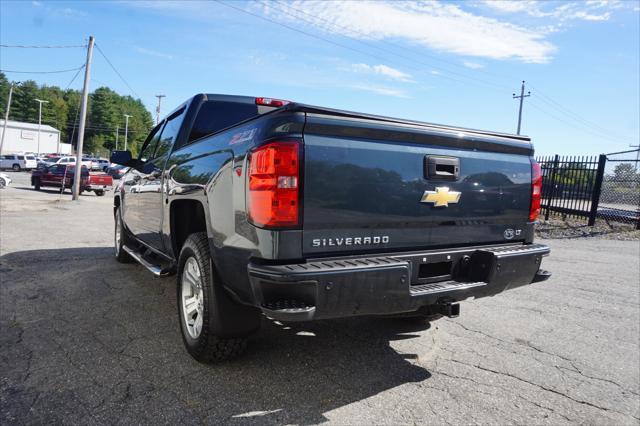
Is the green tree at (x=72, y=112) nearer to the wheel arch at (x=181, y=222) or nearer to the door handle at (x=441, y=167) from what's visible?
the wheel arch at (x=181, y=222)

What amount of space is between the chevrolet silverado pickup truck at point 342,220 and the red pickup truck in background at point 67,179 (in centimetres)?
2209

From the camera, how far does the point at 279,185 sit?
7.55ft

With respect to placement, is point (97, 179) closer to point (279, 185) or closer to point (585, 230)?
point (585, 230)

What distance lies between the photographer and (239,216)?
8.28ft

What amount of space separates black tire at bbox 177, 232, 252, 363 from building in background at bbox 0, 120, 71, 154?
287ft

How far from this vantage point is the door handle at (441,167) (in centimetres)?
279

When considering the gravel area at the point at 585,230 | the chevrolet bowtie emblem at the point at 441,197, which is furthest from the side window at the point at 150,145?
the gravel area at the point at 585,230

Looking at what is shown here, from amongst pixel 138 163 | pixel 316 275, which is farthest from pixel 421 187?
pixel 138 163

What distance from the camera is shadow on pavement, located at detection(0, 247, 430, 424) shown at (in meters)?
2.54

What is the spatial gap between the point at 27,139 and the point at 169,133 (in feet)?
298

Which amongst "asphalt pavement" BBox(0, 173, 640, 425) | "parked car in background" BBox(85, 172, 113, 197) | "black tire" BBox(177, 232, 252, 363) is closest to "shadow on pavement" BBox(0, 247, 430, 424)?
"asphalt pavement" BBox(0, 173, 640, 425)

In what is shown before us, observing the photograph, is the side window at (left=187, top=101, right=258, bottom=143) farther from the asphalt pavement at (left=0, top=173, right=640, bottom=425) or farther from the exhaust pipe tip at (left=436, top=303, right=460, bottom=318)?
the exhaust pipe tip at (left=436, top=303, right=460, bottom=318)

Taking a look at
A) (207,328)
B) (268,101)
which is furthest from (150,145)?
(207,328)

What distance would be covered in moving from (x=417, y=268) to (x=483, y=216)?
74 centimetres
